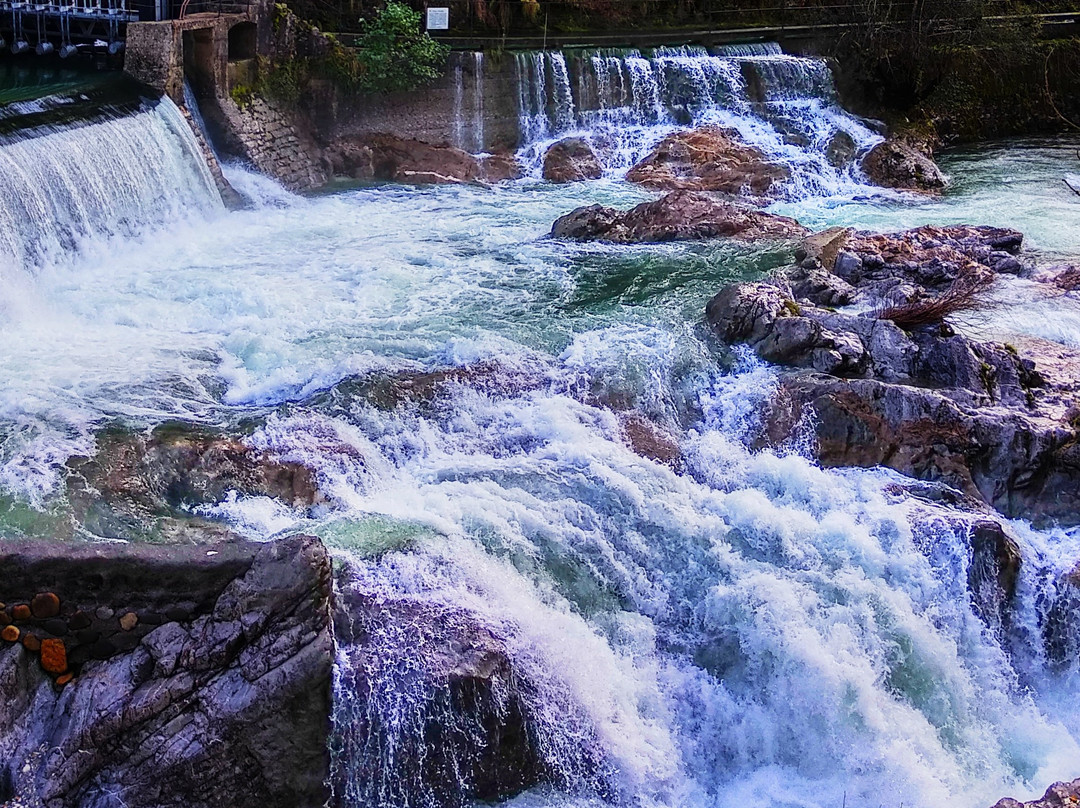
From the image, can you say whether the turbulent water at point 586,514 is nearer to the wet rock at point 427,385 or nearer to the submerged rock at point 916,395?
the wet rock at point 427,385

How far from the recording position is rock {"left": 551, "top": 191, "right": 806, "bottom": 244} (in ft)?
45.0

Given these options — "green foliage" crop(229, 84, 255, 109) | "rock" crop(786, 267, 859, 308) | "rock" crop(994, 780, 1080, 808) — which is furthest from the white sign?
"rock" crop(994, 780, 1080, 808)

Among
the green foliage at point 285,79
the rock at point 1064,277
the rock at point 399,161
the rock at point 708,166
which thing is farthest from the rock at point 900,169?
the green foliage at point 285,79

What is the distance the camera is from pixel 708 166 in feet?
55.0

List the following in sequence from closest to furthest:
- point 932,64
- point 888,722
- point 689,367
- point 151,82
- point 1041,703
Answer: point 888,722, point 1041,703, point 689,367, point 151,82, point 932,64

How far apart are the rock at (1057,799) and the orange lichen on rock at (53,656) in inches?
189

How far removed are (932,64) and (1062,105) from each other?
3004mm

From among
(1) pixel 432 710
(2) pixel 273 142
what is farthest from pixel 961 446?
(2) pixel 273 142

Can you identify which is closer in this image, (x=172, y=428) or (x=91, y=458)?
(x=91, y=458)

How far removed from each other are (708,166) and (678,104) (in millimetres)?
2159

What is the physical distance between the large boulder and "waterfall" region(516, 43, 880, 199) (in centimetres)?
1227

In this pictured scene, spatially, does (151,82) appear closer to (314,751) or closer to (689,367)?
(689,367)

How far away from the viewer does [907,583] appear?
7805 mm

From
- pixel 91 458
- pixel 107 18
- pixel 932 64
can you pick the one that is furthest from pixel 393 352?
pixel 932 64
